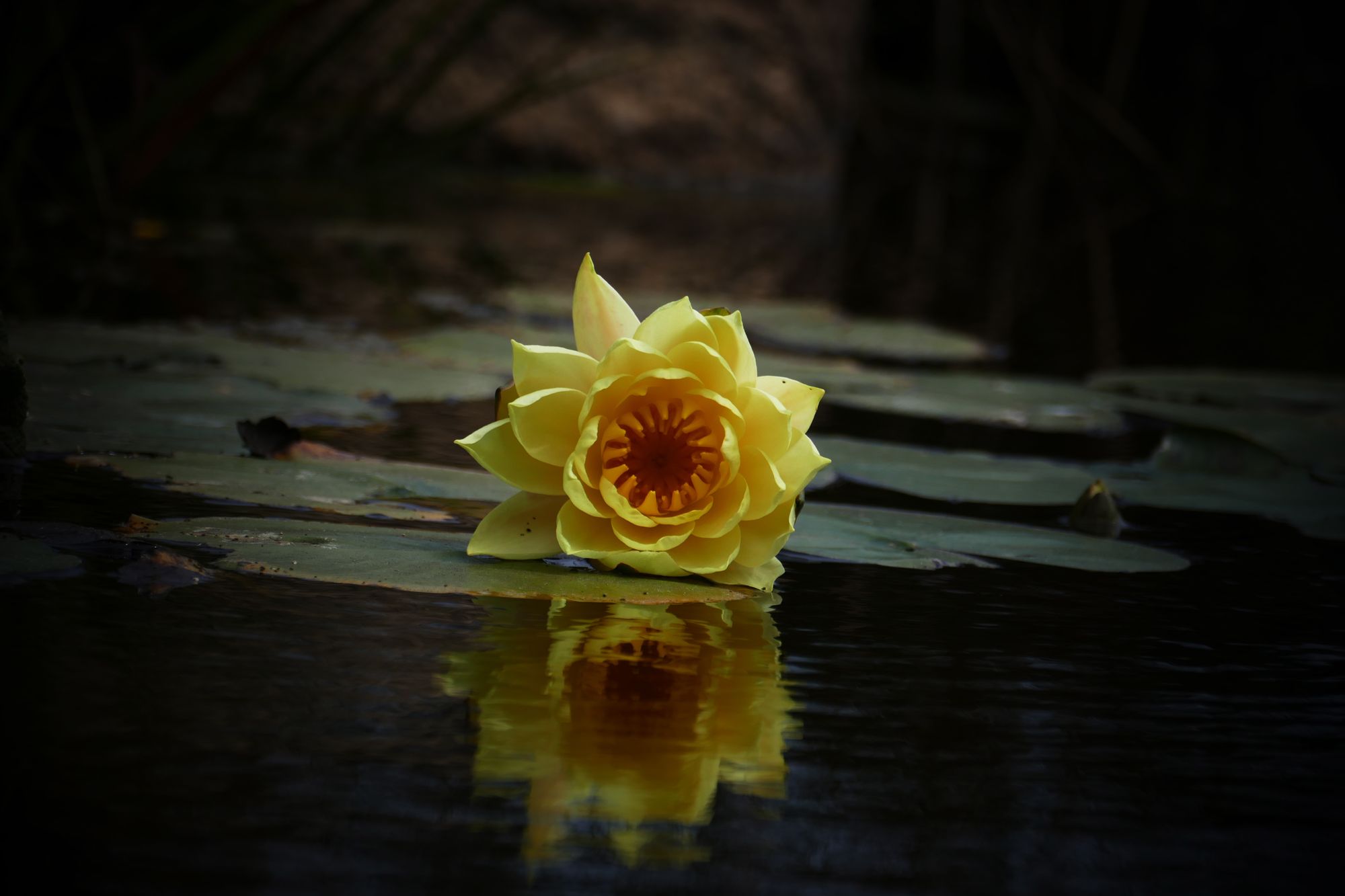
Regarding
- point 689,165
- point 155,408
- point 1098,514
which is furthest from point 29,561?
point 689,165

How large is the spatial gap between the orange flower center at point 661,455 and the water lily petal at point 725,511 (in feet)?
0.05

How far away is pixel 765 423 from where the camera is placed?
1021 millimetres

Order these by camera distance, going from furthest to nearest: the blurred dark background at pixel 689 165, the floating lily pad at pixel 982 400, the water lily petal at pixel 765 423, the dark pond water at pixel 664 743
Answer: the blurred dark background at pixel 689 165 < the floating lily pad at pixel 982 400 < the water lily petal at pixel 765 423 < the dark pond water at pixel 664 743

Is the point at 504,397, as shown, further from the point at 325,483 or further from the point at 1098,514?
the point at 1098,514

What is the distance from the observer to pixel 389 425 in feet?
5.43

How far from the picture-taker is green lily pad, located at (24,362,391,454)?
1.34 metres

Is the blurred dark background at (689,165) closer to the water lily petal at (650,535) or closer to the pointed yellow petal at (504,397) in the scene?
the pointed yellow petal at (504,397)

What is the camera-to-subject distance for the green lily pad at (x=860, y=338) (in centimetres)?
248

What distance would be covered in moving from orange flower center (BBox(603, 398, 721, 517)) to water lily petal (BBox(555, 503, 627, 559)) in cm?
3

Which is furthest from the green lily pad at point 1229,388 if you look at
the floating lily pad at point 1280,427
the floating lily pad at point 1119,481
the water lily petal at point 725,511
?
the water lily petal at point 725,511

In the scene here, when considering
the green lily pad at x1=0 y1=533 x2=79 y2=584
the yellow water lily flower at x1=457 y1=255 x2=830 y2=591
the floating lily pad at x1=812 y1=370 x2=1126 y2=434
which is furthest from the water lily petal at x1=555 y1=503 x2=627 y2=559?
the floating lily pad at x1=812 y1=370 x2=1126 y2=434

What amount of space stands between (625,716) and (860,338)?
1805 mm

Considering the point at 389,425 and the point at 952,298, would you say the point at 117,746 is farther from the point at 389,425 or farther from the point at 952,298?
the point at 952,298

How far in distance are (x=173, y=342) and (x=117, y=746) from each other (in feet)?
4.24
